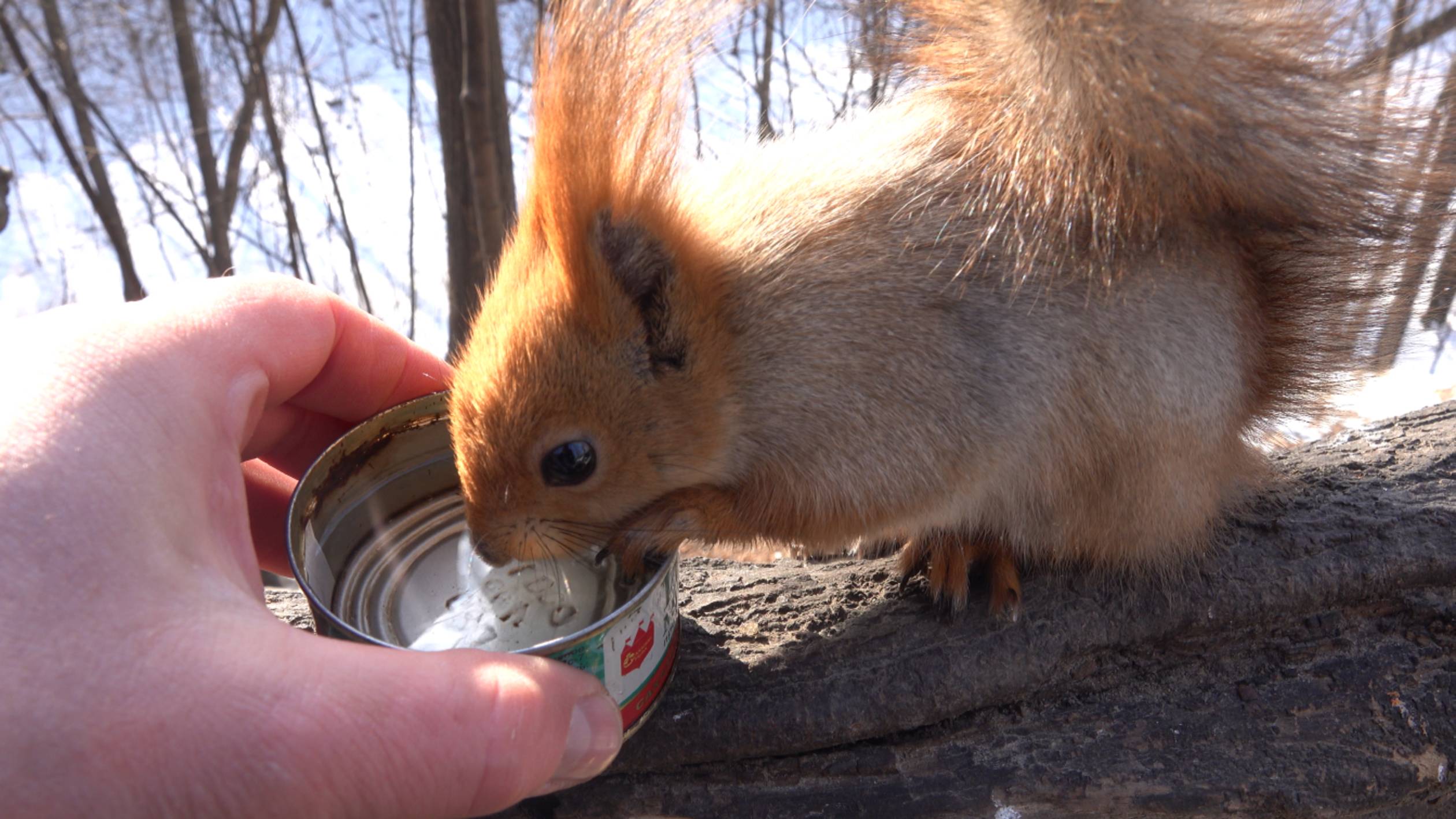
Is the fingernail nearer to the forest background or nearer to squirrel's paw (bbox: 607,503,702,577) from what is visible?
squirrel's paw (bbox: 607,503,702,577)

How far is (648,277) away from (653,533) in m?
0.38

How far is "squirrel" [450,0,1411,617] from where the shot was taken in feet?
4.86

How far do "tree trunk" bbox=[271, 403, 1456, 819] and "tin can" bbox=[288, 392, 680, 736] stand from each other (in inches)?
6.9

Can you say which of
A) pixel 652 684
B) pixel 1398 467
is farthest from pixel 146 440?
pixel 1398 467

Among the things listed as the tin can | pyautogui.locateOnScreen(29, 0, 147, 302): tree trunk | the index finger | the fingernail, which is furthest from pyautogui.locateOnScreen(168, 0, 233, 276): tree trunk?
the fingernail

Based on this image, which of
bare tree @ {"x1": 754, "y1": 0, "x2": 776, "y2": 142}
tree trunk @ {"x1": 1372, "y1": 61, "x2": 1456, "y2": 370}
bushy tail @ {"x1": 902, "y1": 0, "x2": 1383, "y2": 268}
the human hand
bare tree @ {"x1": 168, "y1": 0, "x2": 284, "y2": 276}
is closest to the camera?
the human hand

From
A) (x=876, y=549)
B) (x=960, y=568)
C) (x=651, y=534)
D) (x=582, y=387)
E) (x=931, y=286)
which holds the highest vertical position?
(x=931, y=286)

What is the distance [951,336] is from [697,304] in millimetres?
390

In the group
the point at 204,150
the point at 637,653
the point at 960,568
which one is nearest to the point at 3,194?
the point at 204,150

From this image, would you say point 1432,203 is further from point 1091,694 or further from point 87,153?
point 87,153

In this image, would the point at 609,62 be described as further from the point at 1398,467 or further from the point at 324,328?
the point at 1398,467

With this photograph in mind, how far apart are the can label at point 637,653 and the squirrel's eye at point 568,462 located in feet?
0.66

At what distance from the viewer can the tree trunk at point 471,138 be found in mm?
2641

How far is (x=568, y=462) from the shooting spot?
4.99ft
